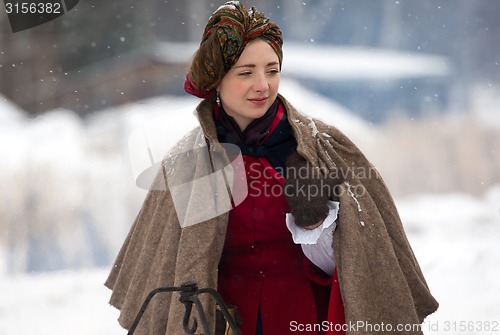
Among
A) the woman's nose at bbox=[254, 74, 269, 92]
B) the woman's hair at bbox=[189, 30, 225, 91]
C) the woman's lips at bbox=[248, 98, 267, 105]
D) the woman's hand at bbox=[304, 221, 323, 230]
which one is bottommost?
the woman's hand at bbox=[304, 221, 323, 230]

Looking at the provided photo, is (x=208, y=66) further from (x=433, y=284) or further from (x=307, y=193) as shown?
(x=433, y=284)

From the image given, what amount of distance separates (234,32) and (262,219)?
0.50m

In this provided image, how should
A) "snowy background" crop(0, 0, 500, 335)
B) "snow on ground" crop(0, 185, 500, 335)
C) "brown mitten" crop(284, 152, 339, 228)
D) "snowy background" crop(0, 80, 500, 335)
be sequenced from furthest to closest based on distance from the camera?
1. "snowy background" crop(0, 0, 500, 335)
2. "snowy background" crop(0, 80, 500, 335)
3. "snow on ground" crop(0, 185, 500, 335)
4. "brown mitten" crop(284, 152, 339, 228)

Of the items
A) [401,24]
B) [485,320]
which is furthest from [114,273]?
[401,24]

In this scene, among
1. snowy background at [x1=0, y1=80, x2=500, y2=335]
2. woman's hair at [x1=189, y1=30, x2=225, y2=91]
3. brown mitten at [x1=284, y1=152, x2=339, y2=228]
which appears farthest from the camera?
snowy background at [x1=0, y1=80, x2=500, y2=335]

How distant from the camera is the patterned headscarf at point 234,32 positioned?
5.96 ft

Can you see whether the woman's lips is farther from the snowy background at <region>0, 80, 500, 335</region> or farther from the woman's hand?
the snowy background at <region>0, 80, 500, 335</region>

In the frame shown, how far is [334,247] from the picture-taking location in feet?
5.87

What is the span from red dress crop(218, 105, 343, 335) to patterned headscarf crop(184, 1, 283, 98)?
0.27m

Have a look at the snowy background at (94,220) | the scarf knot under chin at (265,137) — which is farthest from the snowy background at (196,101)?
the scarf knot under chin at (265,137)

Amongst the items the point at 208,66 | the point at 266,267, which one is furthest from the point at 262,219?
the point at 208,66

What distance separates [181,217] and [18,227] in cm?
331

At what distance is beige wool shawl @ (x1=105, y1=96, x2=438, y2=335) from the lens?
1762 millimetres

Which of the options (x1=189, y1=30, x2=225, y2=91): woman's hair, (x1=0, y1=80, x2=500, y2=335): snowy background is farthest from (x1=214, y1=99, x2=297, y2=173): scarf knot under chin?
(x1=0, y1=80, x2=500, y2=335): snowy background
